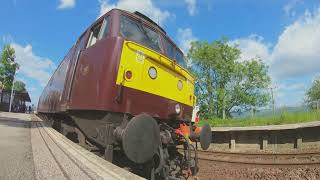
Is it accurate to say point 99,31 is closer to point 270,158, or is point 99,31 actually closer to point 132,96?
point 132,96

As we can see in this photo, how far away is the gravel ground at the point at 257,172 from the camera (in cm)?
782

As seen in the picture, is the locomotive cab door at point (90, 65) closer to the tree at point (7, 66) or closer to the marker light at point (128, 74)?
the marker light at point (128, 74)

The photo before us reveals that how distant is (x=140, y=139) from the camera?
4891 mm

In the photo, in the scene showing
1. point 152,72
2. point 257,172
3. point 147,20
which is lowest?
point 257,172

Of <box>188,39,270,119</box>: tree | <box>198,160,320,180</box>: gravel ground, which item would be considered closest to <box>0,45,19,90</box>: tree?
<box>188,39,270,119</box>: tree

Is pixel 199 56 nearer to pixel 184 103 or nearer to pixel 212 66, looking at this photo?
pixel 212 66

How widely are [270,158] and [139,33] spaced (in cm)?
624

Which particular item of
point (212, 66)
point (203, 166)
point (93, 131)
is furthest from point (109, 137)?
point (212, 66)

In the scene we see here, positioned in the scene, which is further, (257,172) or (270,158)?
(270,158)

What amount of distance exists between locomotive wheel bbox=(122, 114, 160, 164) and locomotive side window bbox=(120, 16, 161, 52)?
176 centimetres

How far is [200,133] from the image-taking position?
7.07 m

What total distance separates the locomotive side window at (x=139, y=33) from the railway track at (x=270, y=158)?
4770 mm

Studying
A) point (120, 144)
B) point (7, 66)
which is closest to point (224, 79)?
point (7, 66)

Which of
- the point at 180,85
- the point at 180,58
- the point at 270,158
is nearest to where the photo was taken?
the point at 180,85
